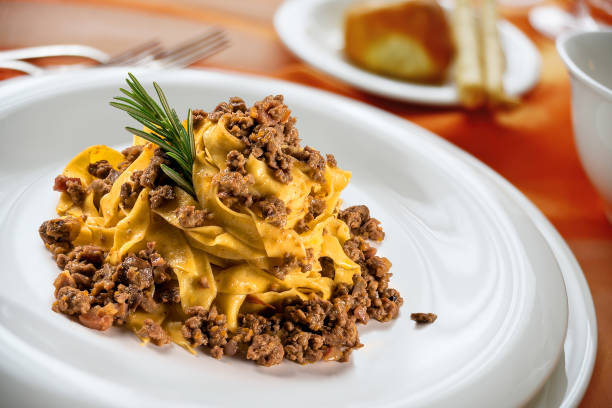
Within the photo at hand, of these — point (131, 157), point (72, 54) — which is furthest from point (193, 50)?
point (131, 157)

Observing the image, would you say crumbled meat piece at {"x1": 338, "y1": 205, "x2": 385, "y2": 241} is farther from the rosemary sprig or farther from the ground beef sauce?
the rosemary sprig

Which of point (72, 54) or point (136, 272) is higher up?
point (72, 54)

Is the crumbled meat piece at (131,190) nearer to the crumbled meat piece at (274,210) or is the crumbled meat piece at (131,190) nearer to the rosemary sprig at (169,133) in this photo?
the rosemary sprig at (169,133)

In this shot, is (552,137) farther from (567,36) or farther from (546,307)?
(546,307)

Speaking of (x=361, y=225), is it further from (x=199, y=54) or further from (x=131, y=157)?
(x=199, y=54)

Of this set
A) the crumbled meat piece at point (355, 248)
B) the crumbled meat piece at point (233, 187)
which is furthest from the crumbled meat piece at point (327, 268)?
the crumbled meat piece at point (233, 187)

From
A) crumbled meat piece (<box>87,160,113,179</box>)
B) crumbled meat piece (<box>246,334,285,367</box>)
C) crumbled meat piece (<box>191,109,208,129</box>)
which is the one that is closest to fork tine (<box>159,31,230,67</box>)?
crumbled meat piece (<box>87,160,113,179</box>)

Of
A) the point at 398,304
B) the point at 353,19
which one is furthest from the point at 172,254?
the point at 353,19
